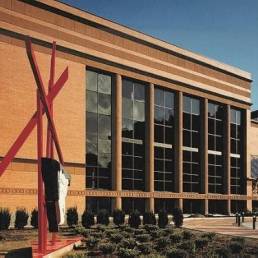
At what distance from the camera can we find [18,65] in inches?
1473

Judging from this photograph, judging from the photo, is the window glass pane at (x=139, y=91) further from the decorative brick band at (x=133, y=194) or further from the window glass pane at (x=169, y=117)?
the decorative brick band at (x=133, y=194)

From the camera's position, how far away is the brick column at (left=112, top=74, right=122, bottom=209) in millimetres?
45031

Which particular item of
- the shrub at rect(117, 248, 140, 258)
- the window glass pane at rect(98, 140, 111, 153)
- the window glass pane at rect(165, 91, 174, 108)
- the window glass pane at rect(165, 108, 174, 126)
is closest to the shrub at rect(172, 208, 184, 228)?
the window glass pane at rect(98, 140, 111, 153)

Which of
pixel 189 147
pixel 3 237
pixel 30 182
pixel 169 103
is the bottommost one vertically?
pixel 3 237

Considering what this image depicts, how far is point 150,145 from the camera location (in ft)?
160

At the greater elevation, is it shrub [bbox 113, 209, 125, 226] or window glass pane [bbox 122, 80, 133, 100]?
window glass pane [bbox 122, 80, 133, 100]

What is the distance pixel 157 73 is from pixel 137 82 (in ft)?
8.32

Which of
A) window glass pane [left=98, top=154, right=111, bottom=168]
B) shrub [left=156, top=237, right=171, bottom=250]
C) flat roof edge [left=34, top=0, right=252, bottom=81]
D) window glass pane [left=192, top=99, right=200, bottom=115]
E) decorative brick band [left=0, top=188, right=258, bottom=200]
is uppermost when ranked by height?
flat roof edge [left=34, top=0, right=252, bottom=81]

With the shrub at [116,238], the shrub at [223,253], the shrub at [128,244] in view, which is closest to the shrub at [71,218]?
Result: the shrub at [116,238]

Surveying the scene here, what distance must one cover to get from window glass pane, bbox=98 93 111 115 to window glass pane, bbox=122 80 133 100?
2.28 m

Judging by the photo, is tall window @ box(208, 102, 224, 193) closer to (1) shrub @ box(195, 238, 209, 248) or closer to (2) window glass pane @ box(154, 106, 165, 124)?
(2) window glass pane @ box(154, 106, 165, 124)

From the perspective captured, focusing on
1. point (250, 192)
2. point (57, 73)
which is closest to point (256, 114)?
point (250, 192)

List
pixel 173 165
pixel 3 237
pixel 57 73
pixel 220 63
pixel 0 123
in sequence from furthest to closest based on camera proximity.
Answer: pixel 220 63
pixel 173 165
pixel 57 73
pixel 0 123
pixel 3 237

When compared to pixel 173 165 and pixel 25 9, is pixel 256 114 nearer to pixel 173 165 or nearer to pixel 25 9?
pixel 173 165
